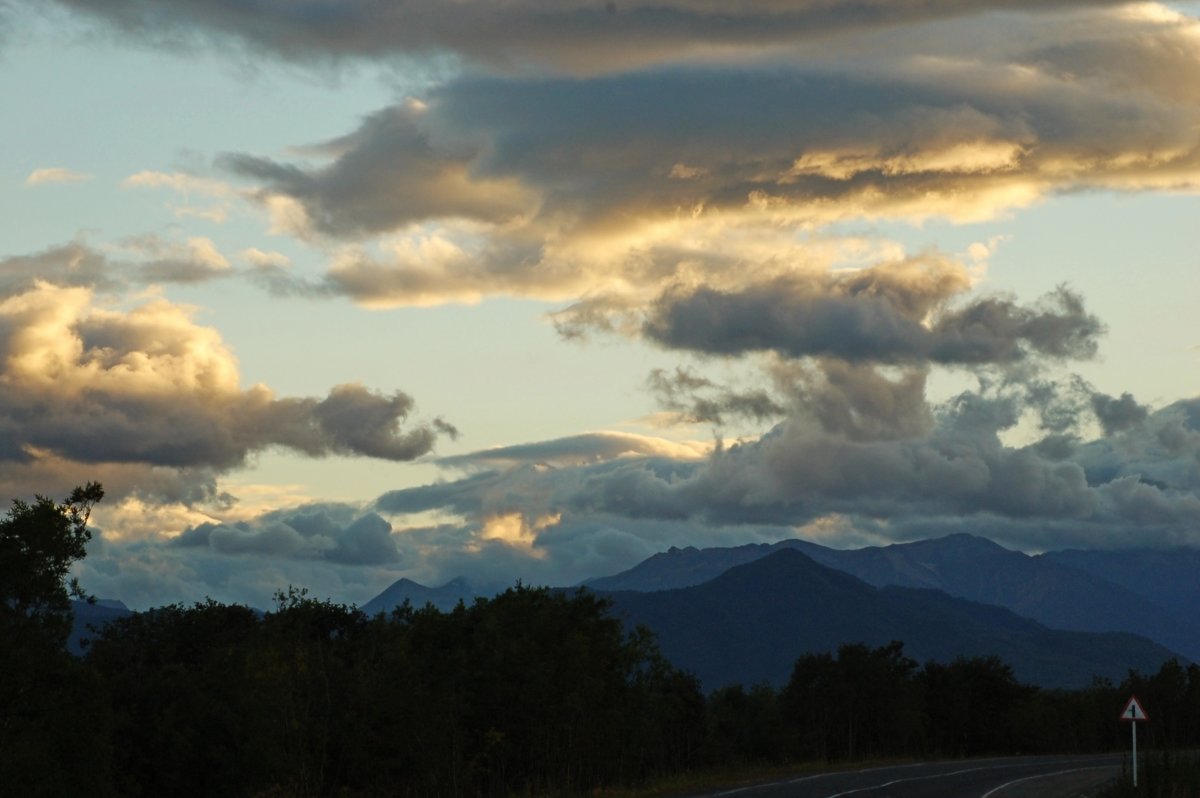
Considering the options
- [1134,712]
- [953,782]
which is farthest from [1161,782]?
[953,782]

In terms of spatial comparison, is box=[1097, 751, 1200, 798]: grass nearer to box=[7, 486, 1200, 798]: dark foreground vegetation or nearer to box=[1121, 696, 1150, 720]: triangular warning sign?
box=[1121, 696, 1150, 720]: triangular warning sign

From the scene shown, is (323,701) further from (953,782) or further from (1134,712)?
(1134,712)

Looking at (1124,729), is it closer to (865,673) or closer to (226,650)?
(865,673)

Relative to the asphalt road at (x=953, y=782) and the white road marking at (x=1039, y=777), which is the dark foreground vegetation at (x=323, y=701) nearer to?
the asphalt road at (x=953, y=782)

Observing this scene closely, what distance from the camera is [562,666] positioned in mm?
67062

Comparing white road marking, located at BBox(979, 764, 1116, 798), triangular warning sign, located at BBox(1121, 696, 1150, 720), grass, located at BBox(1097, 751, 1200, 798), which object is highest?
triangular warning sign, located at BBox(1121, 696, 1150, 720)

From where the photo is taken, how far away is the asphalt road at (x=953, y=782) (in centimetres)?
5262

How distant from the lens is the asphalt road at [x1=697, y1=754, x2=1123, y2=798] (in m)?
52.6

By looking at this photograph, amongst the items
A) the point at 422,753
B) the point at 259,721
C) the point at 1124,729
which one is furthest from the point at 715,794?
the point at 1124,729

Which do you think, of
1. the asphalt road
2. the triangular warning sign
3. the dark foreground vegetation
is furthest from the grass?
the dark foreground vegetation

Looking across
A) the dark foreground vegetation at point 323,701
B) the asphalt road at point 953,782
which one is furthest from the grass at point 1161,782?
the dark foreground vegetation at point 323,701

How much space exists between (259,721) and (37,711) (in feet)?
24.8

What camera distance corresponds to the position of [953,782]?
60.1m

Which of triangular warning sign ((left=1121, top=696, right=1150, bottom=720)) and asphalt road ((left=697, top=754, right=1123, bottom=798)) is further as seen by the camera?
asphalt road ((left=697, top=754, right=1123, bottom=798))
